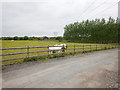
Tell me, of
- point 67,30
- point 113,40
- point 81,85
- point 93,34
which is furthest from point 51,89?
point 67,30

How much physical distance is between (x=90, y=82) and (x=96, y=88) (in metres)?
0.43

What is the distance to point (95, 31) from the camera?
47.6 metres

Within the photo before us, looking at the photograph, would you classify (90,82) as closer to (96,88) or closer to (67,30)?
(96,88)

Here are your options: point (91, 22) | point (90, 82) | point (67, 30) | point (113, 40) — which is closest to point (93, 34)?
point (91, 22)

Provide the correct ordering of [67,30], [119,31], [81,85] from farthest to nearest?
[67,30]
[119,31]
[81,85]

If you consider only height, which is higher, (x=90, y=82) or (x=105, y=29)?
(x=105, y=29)

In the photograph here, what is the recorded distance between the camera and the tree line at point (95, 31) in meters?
39.0

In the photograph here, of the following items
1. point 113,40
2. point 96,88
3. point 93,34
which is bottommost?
point 96,88

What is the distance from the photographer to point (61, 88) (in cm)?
312

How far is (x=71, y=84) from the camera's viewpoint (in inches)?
134

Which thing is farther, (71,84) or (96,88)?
(71,84)

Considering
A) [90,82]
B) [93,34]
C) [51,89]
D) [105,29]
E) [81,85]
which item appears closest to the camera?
[51,89]

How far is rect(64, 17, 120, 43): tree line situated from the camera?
Answer: 1537 inches

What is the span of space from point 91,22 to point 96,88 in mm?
54249
